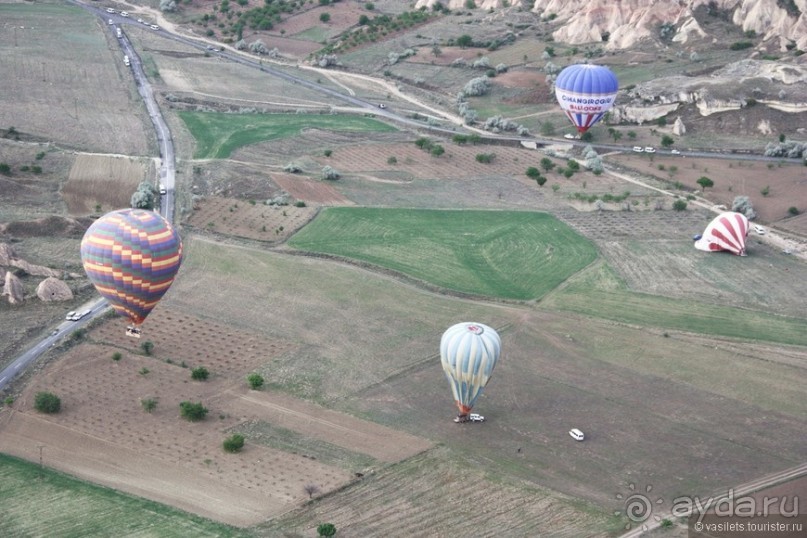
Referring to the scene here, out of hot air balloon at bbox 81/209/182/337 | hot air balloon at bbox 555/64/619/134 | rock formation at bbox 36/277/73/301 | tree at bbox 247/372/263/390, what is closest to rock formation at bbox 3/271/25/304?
rock formation at bbox 36/277/73/301

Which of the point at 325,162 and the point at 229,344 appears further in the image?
the point at 325,162

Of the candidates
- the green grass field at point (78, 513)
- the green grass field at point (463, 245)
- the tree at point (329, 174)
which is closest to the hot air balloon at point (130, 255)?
the green grass field at point (78, 513)

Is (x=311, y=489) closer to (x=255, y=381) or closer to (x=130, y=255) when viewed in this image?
(x=255, y=381)

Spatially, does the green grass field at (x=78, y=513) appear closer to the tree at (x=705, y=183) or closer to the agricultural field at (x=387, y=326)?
the agricultural field at (x=387, y=326)

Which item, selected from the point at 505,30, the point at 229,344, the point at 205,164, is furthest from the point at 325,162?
the point at 505,30

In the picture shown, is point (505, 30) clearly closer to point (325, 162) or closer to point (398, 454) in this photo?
point (325, 162)

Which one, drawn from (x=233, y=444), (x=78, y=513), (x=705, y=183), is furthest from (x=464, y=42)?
(x=78, y=513)
